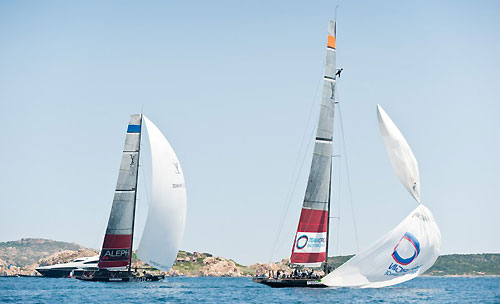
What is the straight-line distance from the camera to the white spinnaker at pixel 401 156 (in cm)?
5072

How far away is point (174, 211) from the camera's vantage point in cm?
6931

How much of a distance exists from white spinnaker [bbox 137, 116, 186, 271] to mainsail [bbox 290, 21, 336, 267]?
15.2 m

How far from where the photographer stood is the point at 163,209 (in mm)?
68938

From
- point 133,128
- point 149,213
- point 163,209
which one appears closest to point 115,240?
point 149,213

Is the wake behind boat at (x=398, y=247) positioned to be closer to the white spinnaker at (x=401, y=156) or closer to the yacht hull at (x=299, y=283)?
the white spinnaker at (x=401, y=156)

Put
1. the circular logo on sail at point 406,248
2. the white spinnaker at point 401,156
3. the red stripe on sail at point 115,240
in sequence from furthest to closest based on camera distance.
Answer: the red stripe on sail at point 115,240, the white spinnaker at point 401,156, the circular logo on sail at point 406,248

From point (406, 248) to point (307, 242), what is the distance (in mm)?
8992

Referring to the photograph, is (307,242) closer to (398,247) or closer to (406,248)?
(398,247)

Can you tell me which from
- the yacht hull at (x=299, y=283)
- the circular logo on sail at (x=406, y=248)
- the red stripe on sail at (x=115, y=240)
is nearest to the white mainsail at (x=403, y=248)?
the circular logo on sail at (x=406, y=248)

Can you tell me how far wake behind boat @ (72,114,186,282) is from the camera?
69000 mm

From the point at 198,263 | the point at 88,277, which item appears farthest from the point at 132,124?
the point at 198,263

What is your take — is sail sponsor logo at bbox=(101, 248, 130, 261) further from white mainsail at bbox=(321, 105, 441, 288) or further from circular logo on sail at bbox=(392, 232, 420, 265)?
circular logo on sail at bbox=(392, 232, 420, 265)

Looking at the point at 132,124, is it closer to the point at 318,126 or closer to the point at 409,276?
the point at 318,126

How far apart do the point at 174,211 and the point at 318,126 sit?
59.2ft
